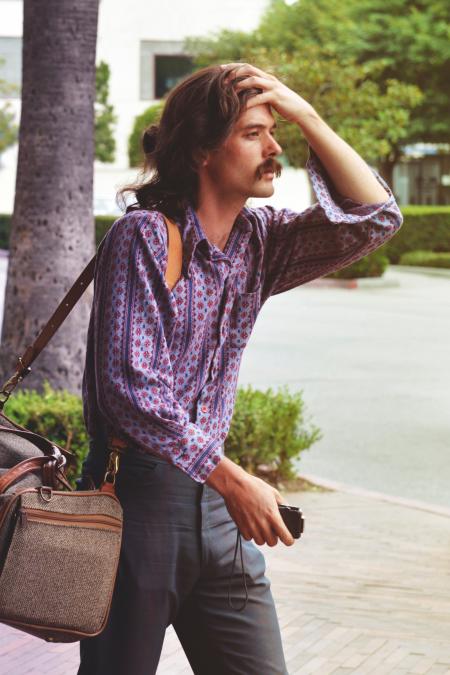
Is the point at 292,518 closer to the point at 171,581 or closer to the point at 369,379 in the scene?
the point at 171,581

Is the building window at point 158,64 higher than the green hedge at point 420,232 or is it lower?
higher

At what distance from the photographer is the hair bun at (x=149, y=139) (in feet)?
8.46

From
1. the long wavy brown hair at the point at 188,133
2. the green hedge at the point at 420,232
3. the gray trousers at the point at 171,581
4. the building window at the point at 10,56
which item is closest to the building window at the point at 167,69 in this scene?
the building window at the point at 10,56

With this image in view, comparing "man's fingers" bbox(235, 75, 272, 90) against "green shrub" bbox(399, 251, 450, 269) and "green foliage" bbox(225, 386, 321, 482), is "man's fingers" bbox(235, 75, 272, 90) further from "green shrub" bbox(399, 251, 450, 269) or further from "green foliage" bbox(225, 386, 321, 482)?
"green shrub" bbox(399, 251, 450, 269)

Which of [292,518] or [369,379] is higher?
[292,518]

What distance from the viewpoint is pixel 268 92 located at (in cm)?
246

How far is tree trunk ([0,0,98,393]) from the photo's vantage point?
7.53m

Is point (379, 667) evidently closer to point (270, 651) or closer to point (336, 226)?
point (270, 651)

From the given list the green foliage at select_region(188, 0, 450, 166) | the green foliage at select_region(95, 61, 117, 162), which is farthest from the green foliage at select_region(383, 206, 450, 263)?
the green foliage at select_region(95, 61, 117, 162)

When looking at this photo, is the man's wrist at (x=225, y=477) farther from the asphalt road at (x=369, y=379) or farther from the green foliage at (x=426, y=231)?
the green foliage at (x=426, y=231)

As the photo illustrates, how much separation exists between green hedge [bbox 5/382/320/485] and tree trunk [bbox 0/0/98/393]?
0.30 metres

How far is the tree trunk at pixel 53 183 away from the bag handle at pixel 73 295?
492cm

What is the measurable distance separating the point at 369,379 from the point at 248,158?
392 inches

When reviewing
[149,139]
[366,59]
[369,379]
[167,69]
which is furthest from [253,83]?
[167,69]
